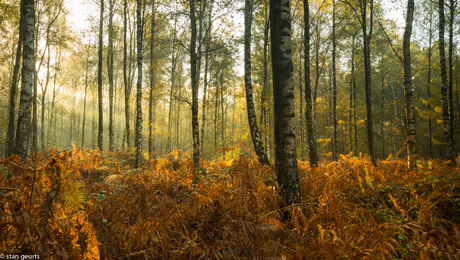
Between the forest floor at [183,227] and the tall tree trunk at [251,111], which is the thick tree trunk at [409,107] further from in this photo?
the tall tree trunk at [251,111]

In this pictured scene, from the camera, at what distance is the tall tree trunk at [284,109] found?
143 inches

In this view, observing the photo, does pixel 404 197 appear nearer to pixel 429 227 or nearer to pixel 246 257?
pixel 429 227

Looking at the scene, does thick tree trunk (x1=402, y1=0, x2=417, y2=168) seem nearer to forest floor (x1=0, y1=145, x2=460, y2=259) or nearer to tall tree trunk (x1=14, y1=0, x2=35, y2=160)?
forest floor (x1=0, y1=145, x2=460, y2=259)

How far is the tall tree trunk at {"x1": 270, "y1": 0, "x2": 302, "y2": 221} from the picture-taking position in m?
3.64

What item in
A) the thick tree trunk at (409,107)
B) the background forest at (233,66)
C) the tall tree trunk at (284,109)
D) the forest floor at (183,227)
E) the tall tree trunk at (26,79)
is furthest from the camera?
the background forest at (233,66)

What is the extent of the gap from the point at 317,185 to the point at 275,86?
266cm

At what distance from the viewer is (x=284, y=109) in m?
3.71

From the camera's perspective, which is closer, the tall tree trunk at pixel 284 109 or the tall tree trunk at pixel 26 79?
the tall tree trunk at pixel 284 109

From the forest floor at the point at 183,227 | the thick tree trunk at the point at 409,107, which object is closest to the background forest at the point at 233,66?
the thick tree trunk at the point at 409,107

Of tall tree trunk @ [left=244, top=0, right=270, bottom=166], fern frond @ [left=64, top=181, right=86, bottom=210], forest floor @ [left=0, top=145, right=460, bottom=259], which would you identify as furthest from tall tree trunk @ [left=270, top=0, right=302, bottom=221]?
tall tree trunk @ [left=244, top=0, right=270, bottom=166]

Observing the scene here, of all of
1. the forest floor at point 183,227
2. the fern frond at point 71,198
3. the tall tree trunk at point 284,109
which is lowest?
the forest floor at point 183,227

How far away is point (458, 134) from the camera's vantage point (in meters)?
15.5

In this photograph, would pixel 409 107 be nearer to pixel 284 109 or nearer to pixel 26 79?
pixel 284 109

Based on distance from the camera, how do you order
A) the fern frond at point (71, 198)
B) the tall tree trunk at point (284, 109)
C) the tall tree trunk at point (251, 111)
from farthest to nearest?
the tall tree trunk at point (251, 111)
the tall tree trunk at point (284, 109)
the fern frond at point (71, 198)
